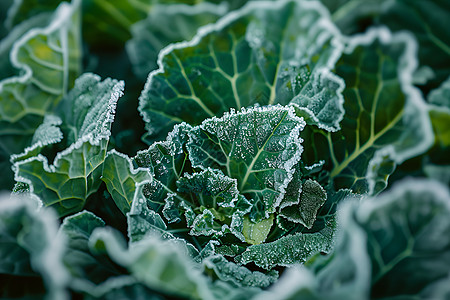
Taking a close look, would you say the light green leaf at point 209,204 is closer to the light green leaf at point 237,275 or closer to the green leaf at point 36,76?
the light green leaf at point 237,275

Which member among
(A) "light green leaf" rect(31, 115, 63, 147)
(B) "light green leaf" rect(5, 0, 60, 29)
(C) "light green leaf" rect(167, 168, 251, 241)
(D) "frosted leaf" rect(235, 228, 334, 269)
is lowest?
(D) "frosted leaf" rect(235, 228, 334, 269)

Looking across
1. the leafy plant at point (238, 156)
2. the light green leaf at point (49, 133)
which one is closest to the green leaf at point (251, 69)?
the leafy plant at point (238, 156)

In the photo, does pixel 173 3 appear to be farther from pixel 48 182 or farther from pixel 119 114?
pixel 48 182

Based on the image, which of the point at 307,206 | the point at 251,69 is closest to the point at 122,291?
the point at 307,206

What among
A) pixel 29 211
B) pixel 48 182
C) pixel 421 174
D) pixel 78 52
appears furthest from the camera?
pixel 78 52

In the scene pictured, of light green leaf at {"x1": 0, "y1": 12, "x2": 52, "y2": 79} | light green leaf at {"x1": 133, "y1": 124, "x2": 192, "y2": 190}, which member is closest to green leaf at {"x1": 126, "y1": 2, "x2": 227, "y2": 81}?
light green leaf at {"x1": 0, "y1": 12, "x2": 52, "y2": 79}

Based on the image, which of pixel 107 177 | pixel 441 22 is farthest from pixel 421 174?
pixel 107 177

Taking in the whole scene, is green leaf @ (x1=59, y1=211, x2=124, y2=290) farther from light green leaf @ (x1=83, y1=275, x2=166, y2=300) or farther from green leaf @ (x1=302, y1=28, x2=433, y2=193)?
green leaf @ (x1=302, y1=28, x2=433, y2=193)
